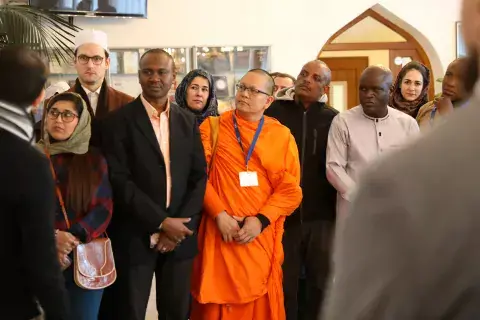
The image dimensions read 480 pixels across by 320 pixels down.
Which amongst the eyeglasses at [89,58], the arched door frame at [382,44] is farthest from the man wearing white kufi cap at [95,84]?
the arched door frame at [382,44]

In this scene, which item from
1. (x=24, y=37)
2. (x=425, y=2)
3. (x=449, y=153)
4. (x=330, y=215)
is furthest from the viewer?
(x=425, y=2)

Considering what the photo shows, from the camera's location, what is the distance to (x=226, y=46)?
5992 mm

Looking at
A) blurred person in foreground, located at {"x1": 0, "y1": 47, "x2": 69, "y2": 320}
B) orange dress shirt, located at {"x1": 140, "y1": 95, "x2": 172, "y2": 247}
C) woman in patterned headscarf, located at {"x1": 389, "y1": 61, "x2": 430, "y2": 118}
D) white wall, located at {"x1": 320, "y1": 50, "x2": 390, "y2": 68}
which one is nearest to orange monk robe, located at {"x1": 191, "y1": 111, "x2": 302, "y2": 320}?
orange dress shirt, located at {"x1": 140, "y1": 95, "x2": 172, "y2": 247}

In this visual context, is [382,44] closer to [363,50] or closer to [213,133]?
[363,50]

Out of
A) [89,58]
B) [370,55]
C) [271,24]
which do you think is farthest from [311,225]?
[370,55]

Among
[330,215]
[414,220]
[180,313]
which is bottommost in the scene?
[180,313]

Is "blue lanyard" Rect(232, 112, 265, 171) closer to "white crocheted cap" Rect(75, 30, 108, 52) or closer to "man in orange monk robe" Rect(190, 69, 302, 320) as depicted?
"man in orange monk robe" Rect(190, 69, 302, 320)

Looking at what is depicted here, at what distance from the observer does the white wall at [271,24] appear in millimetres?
5969

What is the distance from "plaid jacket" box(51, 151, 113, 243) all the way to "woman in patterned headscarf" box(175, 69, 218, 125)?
3.62ft

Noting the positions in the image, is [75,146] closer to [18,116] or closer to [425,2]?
[18,116]

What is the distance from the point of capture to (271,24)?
6.06 metres

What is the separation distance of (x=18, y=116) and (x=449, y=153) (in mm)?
1202

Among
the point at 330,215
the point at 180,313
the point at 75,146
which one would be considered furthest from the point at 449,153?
the point at 330,215

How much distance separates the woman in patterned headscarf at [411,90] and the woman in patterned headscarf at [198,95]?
1241mm
